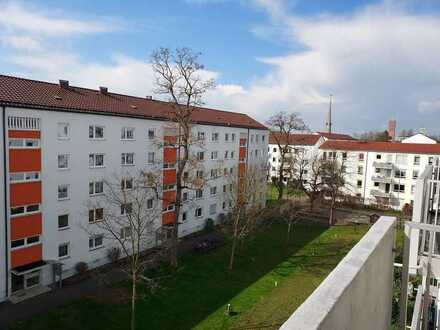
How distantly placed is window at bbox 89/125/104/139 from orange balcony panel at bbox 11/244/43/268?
24.0 feet

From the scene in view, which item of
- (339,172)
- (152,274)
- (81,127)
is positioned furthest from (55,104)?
(339,172)

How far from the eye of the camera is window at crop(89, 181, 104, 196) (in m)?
23.8

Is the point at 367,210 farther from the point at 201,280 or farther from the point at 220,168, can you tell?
the point at 201,280

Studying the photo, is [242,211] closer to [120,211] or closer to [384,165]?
[120,211]

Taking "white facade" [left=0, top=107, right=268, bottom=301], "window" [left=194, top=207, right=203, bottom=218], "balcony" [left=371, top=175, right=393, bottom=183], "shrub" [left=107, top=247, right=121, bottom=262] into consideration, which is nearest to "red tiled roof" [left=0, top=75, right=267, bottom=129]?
"white facade" [left=0, top=107, right=268, bottom=301]

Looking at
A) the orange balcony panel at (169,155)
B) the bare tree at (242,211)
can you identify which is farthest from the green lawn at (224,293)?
the orange balcony panel at (169,155)

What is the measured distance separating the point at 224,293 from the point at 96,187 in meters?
10.8

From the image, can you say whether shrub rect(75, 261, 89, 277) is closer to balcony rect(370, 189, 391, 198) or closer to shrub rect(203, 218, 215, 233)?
shrub rect(203, 218, 215, 233)

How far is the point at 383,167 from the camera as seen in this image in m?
50.0

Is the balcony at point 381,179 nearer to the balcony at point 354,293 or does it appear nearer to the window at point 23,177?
the window at point 23,177

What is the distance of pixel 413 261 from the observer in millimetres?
5961

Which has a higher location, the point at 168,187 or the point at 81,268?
the point at 168,187

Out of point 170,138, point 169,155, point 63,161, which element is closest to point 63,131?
point 63,161

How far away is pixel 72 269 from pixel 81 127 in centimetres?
892
